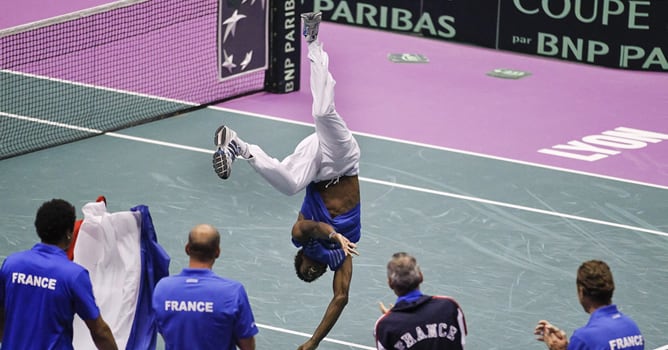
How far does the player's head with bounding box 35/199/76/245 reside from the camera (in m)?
9.25

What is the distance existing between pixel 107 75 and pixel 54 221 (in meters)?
12.8

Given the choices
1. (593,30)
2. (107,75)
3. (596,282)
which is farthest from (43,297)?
(593,30)

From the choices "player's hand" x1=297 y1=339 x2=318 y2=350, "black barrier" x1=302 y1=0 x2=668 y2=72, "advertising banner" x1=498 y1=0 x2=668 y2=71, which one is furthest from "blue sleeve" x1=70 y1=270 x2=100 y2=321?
"advertising banner" x1=498 y1=0 x2=668 y2=71

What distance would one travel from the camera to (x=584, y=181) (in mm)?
17953

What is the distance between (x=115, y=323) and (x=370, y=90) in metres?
11.0

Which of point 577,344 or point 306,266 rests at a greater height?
point 577,344

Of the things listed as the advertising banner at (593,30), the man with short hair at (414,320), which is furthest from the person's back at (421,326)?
the advertising banner at (593,30)

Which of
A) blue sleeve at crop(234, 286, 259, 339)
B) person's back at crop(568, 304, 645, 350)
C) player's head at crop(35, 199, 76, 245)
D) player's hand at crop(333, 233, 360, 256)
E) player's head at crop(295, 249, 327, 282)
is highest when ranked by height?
player's head at crop(35, 199, 76, 245)

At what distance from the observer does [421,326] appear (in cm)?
891

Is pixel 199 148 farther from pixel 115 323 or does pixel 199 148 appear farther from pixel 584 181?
pixel 115 323

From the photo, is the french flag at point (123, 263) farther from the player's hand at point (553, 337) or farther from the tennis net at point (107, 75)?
the tennis net at point (107, 75)

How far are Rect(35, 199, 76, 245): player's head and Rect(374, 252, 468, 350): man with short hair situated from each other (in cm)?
205

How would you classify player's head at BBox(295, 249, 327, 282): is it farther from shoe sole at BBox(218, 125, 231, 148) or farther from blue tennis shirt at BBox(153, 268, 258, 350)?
blue tennis shirt at BBox(153, 268, 258, 350)

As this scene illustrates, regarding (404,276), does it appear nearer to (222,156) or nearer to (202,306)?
(202,306)
